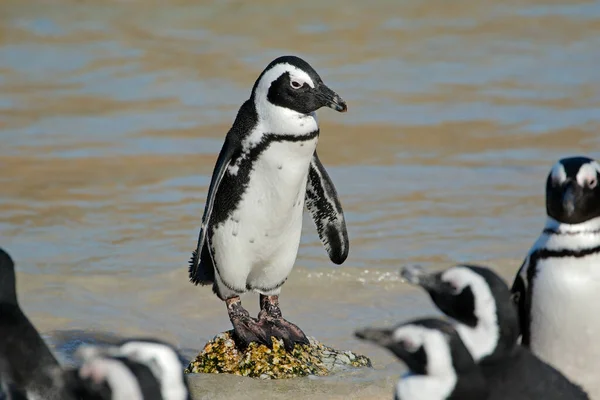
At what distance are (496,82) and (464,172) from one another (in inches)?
157

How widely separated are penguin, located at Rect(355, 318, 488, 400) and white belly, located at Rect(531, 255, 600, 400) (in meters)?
0.91

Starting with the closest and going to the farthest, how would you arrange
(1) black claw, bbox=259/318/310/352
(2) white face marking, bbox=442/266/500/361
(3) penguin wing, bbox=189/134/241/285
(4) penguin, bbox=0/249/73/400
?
(2) white face marking, bbox=442/266/500/361
(4) penguin, bbox=0/249/73/400
(3) penguin wing, bbox=189/134/241/285
(1) black claw, bbox=259/318/310/352

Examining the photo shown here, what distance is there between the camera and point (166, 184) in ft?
34.0

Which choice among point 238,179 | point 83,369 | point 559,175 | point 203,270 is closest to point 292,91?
point 238,179

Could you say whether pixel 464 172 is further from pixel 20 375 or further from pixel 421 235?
pixel 20 375

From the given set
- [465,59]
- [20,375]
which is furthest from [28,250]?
[465,59]

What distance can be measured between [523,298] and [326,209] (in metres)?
1.67

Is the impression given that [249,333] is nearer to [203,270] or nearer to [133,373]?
[203,270]

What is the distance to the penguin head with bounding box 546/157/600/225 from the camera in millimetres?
4184

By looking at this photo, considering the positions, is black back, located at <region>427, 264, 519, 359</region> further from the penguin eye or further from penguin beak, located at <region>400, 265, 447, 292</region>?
the penguin eye

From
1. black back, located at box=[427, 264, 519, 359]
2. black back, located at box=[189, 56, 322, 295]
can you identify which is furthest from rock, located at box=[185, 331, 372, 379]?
black back, located at box=[427, 264, 519, 359]

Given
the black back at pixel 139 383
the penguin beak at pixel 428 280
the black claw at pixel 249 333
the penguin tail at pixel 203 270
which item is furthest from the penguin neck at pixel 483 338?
the penguin tail at pixel 203 270

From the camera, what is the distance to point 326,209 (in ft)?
19.1

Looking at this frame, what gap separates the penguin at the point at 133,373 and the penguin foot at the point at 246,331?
1.93 metres
